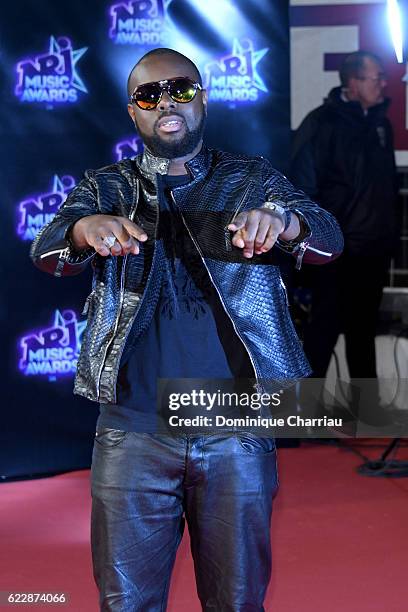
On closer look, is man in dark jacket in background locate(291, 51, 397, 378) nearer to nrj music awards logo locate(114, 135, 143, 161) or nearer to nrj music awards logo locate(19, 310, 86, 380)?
nrj music awards logo locate(114, 135, 143, 161)

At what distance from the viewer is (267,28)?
567 cm

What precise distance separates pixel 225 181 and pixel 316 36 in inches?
190

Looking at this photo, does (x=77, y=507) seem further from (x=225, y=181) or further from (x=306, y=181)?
(x=225, y=181)

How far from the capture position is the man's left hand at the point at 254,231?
6.75 ft

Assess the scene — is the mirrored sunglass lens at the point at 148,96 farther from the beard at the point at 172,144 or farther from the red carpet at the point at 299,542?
the red carpet at the point at 299,542

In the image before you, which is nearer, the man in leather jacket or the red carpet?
the man in leather jacket

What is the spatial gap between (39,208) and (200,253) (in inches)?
125

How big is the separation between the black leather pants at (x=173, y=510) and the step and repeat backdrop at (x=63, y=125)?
10.3 feet

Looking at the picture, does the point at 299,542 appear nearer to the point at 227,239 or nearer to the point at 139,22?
the point at 227,239

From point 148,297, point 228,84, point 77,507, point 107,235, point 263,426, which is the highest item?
point 228,84

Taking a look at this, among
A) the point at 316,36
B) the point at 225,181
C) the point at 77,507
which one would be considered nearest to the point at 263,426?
the point at 225,181

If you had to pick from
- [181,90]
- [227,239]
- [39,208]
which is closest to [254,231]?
[227,239]

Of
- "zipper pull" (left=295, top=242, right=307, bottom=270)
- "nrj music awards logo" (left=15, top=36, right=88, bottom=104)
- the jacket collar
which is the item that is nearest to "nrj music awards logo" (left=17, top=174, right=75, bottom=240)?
"nrj music awards logo" (left=15, top=36, right=88, bottom=104)

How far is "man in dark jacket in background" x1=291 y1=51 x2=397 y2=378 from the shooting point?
6203 millimetres
